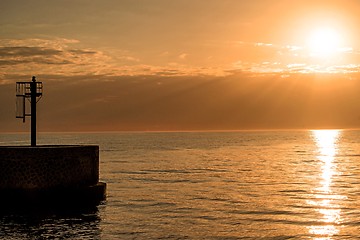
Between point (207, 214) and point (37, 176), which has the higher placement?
point (37, 176)

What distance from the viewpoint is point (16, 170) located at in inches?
1006

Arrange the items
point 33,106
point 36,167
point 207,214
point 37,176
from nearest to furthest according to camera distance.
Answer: point 36,167 → point 37,176 → point 207,214 → point 33,106

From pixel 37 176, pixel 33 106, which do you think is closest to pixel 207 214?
pixel 37 176

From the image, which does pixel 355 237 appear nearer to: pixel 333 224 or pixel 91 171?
pixel 333 224

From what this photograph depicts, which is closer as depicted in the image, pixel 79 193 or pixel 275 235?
pixel 275 235

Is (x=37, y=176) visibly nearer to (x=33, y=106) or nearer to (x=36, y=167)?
(x=36, y=167)

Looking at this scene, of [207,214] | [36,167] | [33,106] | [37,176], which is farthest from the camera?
[33,106]

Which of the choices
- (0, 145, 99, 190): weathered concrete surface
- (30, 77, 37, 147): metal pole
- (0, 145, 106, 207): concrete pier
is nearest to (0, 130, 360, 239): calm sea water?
(0, 145, 106, 207): concrete pier

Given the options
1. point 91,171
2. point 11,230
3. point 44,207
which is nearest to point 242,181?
point 91,171

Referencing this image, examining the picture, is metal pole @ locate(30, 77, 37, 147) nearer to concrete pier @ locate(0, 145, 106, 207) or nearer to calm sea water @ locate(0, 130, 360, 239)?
concrete pier @ locate(0, 145, 106, 207)

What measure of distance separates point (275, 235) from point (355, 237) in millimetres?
3287

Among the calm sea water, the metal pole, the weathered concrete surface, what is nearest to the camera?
the calm sea water

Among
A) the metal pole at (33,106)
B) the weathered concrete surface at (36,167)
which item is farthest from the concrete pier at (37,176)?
the metal pole at (33,106)

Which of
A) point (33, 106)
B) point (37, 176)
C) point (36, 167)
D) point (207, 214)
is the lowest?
point (207, 214)
